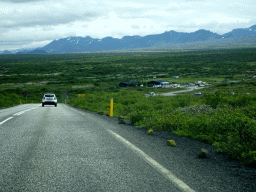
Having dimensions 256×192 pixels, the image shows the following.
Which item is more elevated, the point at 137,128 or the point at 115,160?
the point at 115,160

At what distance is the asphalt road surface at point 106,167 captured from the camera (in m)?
3.48

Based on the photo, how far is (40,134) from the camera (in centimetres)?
739

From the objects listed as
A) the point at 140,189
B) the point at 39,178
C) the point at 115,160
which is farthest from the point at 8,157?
the point at 140,189

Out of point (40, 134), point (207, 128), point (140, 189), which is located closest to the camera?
A: point (140, 189)

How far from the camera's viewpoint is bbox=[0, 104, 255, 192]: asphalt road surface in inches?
137

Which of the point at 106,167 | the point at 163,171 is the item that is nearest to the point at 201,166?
the point at 163,171

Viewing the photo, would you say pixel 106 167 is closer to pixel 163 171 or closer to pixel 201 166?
pixel 163 171

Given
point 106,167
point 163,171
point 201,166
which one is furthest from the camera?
point 201,166

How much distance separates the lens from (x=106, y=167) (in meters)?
4.25

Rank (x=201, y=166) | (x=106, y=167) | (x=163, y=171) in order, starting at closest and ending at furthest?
1. (x=163, y=171)
2. (x=106, y=167)
3. (x=201, y=166)

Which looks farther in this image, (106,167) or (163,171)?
(106,167)

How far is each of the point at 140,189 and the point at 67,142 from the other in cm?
335

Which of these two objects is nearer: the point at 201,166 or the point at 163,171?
the point at 163,171

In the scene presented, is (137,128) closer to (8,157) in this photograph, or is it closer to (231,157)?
(231,157)
